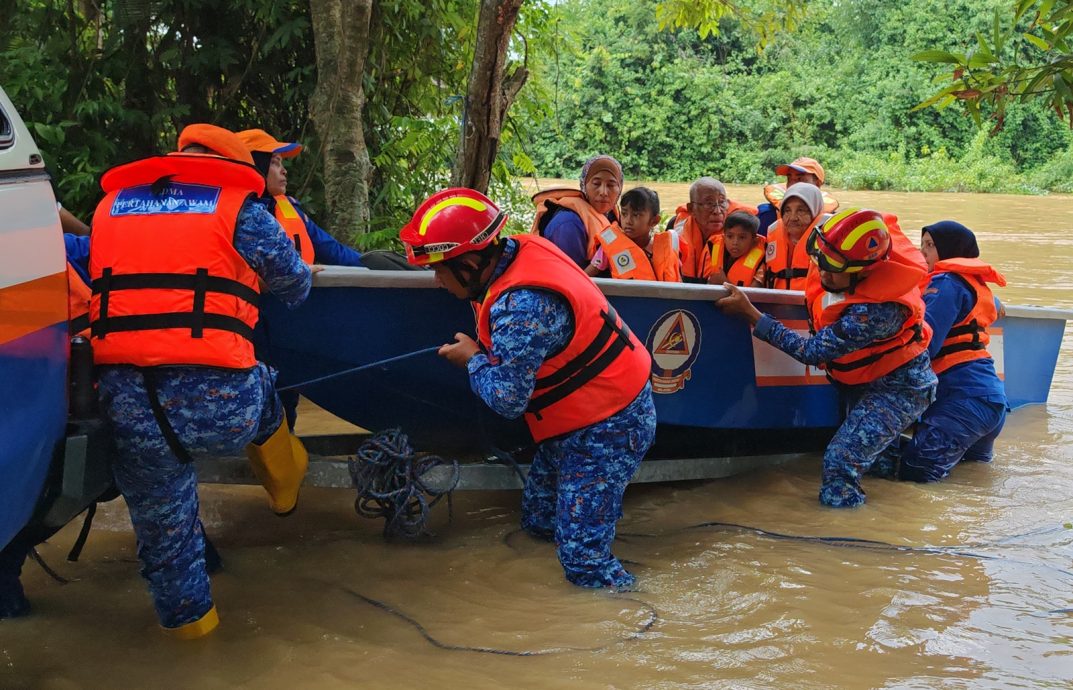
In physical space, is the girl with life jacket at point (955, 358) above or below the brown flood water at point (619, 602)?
above

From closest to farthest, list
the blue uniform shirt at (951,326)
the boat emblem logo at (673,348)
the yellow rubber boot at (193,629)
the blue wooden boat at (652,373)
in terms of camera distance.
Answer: the yellow rubber boot at (193,629)
the blue wooden boat at (652,373)
the boat emblem logo at (673,348)
the blue uniform shirt at (951,326)

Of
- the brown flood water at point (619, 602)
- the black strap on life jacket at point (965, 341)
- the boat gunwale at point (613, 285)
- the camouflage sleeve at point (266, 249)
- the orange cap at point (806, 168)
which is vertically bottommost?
the brown flood water at point (619, 602)

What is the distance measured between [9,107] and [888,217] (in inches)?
141

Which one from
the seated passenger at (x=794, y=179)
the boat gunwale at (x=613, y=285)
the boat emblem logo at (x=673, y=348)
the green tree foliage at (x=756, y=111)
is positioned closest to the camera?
the boat gunwale at (x=613, y=285)

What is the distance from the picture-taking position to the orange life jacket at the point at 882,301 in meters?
4.34

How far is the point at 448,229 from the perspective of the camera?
3.25 metres

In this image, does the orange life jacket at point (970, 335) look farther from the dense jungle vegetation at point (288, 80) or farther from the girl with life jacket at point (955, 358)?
the dense jungle vegetation at point (288, 80)

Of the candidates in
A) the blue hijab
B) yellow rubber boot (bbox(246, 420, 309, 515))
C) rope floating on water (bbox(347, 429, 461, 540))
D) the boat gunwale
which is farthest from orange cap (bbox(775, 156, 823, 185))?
yellow rubber boot (bbox(246, 420, 309, 515))

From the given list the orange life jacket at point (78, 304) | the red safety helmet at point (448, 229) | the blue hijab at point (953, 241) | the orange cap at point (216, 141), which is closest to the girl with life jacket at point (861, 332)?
the blue hijab at point (953, 241)

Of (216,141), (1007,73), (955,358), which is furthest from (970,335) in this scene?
(216,141)

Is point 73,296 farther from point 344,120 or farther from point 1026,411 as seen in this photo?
point 1026,411

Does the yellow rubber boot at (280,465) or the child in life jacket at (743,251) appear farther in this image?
the child in life jacket at (743,251)

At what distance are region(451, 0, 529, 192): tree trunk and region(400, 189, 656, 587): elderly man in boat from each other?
96.4 inches

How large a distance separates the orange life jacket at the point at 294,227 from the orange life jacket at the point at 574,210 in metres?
1.27
